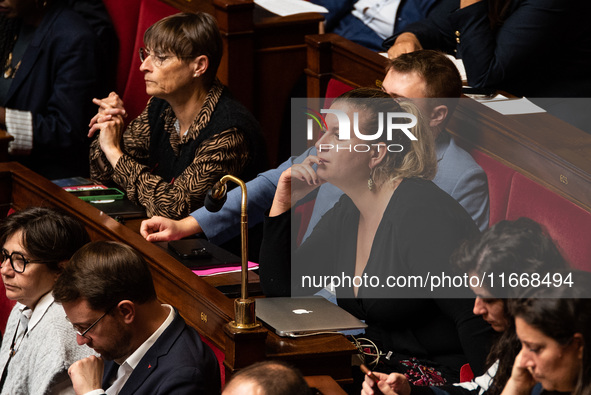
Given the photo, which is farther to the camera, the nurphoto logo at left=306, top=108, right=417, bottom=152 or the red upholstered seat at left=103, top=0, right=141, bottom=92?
the red upholstered seat at left=103, top=0, right=141, bottom=92

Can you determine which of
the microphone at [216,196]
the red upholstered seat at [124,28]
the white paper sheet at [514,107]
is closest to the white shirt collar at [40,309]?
the microphone at [216,196]

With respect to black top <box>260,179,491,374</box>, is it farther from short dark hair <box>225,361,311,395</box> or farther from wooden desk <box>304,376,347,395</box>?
short dark hair <box>225,361,311,395</box>

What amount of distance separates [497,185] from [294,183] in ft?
1.66

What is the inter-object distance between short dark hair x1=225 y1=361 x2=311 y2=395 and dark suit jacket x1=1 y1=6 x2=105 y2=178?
2.56 m

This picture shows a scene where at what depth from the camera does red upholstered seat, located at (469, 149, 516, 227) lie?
2.21m

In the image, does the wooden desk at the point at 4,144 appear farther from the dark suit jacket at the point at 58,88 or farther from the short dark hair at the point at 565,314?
the short dark hair at the point at 565,314

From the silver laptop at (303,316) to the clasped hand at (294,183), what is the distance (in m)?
0.25

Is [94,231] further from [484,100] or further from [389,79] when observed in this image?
[484,100]

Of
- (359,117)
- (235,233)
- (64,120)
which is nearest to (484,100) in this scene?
(359,117)

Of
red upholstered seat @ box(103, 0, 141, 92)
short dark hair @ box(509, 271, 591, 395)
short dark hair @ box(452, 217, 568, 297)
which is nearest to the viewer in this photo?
short dark hair @ box(509, 271, 591, 395)

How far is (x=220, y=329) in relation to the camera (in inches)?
75.7

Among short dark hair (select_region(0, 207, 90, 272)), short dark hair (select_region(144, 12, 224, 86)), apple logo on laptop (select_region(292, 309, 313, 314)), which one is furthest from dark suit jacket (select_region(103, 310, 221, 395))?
short dark hair (select_region(144, 12, 224, 86))

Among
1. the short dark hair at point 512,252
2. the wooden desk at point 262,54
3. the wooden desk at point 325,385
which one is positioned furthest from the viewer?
the wooden desk at point 262,54

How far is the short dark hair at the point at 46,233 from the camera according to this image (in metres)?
2.20
